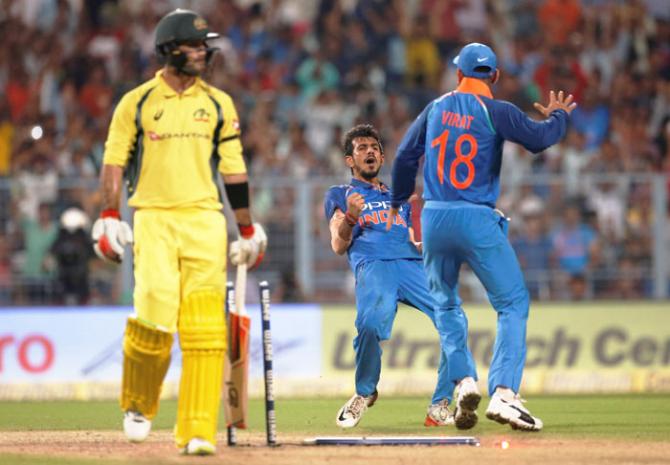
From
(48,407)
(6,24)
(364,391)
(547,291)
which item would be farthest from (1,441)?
(6,24)

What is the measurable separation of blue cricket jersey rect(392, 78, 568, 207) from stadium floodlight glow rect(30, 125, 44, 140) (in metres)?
9.58

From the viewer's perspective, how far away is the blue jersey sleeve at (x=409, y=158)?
399 inches

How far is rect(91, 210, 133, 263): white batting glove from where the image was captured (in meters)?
8.62

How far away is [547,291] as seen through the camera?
1652cm

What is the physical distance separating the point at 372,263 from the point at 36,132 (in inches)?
347

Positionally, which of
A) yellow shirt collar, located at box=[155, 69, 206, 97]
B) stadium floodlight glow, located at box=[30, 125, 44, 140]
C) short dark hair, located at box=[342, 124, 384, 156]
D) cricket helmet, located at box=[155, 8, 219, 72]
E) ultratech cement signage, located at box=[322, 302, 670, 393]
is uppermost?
cricket helmet, located at box=[155, 8, 219, 72]

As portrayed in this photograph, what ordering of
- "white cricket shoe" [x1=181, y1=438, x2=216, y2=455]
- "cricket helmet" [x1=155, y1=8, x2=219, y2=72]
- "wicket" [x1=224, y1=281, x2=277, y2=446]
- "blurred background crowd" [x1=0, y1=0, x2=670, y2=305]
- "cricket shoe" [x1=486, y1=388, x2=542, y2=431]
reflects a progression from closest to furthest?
"white cricket shoe" [x1=181, y1=438, x2=216, y2=455] → "cricket helmet" [x1=155, y1=8, x2=219, y2=72] → "wicket" [x1=224, y1=281, x2=277, y2=446] → "cricket shoe" [x1=486, y1=388, x2=542, y2=431] → "blurred background crowd" [x1=0, y1=0, x2=670, y2=305]

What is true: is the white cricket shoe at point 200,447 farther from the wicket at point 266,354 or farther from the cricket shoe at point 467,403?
the cricket shoe at point 467,403

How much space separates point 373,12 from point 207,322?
13159 mm

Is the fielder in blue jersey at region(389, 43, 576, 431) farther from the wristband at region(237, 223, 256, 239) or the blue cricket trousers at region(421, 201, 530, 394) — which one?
the wristband at region(237, 223, 256, 239)

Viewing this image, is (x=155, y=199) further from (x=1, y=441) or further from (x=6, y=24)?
(x=6, y=24)

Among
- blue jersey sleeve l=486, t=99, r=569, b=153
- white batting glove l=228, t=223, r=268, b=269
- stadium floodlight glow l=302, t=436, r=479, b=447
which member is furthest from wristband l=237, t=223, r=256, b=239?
blue jersey sleeve l=486, t=99, r=569, b=153

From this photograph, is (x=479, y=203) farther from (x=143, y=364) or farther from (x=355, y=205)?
(x=143, y=364)

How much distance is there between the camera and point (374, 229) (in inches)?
435
